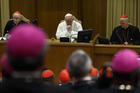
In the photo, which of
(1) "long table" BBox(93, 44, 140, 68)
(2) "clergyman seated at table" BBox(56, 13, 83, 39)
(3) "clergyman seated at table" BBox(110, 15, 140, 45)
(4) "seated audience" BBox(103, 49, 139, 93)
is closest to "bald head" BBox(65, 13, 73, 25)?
(2) "clergyman seated at table" BBox(56, 13, 83, 39)

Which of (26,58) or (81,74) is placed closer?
(26,58)

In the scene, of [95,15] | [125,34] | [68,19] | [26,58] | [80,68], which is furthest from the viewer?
[95,15]

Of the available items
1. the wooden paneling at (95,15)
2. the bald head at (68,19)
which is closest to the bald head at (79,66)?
the bald head at (68,19)

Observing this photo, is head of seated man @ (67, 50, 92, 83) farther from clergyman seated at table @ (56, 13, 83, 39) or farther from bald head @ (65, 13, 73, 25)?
bald head @ (65, 13, 73, 25)

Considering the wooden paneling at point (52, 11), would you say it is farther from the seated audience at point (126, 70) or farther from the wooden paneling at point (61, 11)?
the seated audience at point (126, 70)

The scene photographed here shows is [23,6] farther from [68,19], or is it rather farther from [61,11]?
[68,19]

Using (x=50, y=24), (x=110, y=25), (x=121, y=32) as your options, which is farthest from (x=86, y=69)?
(x=50, y=24)

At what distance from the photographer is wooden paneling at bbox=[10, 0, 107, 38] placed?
9562 mm

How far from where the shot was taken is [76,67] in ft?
6.48

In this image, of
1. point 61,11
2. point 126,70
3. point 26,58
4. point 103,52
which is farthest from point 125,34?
point 26,58

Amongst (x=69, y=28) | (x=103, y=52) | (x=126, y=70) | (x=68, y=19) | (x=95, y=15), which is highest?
(x=95, y=15)

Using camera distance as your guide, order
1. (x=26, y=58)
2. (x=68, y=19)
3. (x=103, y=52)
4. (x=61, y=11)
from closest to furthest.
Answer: (x=26, y=58) → (x=103, y=52) → (x=68, y=19) → (x=61, y=11)

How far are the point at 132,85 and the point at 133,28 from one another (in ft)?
16.8

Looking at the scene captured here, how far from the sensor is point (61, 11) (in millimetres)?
9773
